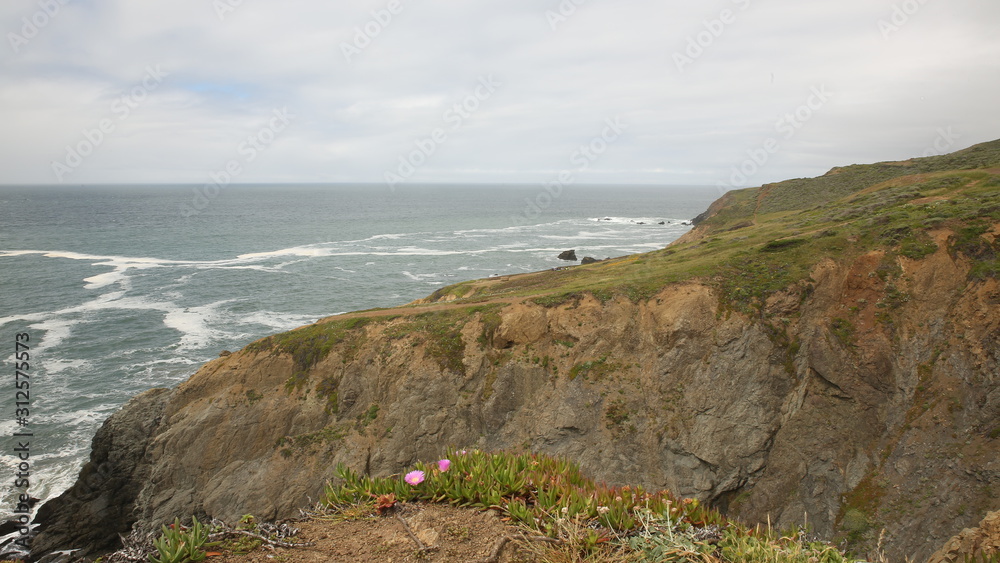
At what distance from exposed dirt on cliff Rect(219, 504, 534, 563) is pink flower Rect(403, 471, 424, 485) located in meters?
0.39

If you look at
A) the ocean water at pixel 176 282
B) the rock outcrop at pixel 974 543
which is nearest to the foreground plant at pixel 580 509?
the rock outcrop at pixel 974 543

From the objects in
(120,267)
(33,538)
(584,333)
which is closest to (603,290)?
(584,333)

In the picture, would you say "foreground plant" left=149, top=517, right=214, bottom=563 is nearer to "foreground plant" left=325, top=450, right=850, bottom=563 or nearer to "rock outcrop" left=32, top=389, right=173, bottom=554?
"foreground plant" left=325, top=450, right=850, bottom=563

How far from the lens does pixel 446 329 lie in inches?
1253

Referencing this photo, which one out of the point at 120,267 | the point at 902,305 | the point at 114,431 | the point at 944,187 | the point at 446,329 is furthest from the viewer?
the point at 120,267

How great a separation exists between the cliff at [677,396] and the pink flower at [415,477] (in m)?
19.8

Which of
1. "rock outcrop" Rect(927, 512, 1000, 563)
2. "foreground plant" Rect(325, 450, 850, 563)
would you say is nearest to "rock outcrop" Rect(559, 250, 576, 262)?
"rock outcrop" Rect(927, 512, 1000, 563)

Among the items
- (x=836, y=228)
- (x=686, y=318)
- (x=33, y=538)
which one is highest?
(x=836, y=228)

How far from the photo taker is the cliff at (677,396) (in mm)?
24000

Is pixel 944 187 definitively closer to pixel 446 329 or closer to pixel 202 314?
pixel 446 329

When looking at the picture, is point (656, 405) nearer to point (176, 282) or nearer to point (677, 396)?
point (677, 396)

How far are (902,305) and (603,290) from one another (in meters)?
15.2

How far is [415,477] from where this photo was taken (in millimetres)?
7723

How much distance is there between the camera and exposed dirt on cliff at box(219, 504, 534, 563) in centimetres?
659
